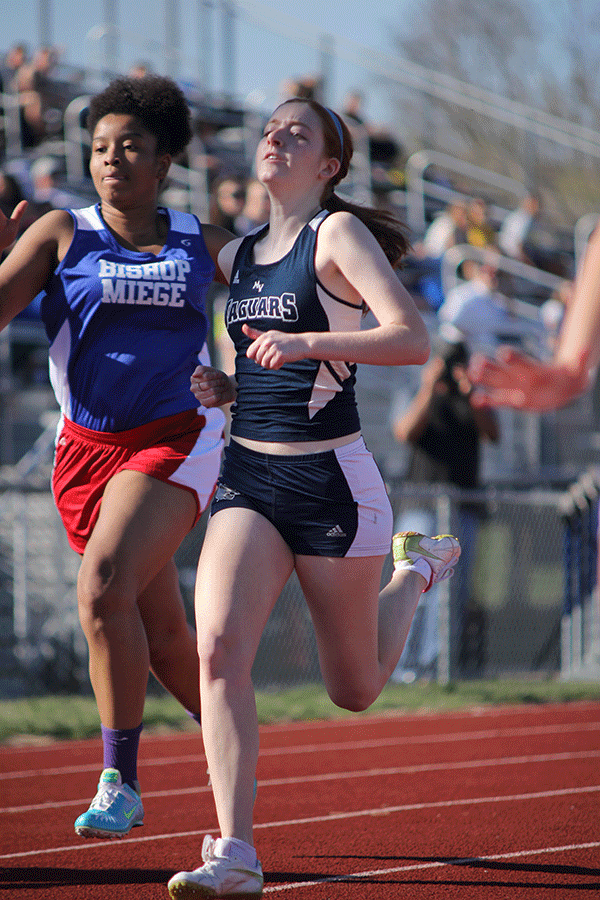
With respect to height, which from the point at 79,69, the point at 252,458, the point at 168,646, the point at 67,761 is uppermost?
the point at 79,69

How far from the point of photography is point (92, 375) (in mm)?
3877

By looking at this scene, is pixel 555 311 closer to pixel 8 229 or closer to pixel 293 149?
pixel 293 149

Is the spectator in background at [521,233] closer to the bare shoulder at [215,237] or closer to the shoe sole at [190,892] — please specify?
the bare shoulder at [215,237]

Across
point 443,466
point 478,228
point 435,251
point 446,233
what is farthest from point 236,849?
point 478,228

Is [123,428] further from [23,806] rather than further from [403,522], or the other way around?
[403,522]

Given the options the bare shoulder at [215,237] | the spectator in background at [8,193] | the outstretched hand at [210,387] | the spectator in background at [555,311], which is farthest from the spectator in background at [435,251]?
the outstretched hand at [210,387]

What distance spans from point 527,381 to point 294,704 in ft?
19.3

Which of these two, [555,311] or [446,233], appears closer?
[555,311]

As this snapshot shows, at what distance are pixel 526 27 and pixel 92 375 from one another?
2902 centimetres

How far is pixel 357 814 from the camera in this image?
4.79m

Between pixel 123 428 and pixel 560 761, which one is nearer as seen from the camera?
pixel 123 428

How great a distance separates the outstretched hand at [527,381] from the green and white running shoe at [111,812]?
173 cm

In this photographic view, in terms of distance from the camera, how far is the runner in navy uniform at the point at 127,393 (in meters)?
3.65

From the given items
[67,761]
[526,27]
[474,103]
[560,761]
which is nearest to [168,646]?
[67,761]
